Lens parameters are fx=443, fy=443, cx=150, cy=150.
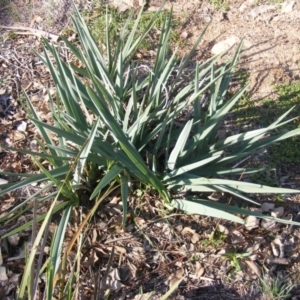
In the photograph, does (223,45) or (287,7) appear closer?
(223,45)

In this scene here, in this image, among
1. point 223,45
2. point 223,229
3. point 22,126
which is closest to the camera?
point 223,229

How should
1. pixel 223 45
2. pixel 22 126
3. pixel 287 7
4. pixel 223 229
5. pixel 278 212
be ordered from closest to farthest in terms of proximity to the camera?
pixel 223 229 → pixel 278 212 → pixel 22 126 → pixel 223 45 → pixel 287 7

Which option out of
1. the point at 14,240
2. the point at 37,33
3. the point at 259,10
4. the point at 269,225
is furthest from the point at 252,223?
the point at 37,33

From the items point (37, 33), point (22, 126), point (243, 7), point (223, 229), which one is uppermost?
point (37, 33)

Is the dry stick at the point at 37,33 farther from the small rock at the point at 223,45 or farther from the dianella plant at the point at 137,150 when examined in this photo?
the small rock at the point at 223,45

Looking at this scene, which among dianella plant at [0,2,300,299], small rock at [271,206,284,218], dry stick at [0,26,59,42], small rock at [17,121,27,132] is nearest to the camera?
dianella plant at [0,2,300,299]

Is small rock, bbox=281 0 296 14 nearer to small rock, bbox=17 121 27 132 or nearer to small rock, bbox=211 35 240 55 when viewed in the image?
small rock, bbox=211 35 240 55

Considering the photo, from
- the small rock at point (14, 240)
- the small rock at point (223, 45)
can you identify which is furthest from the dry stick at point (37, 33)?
the small rock at point (14, 240)

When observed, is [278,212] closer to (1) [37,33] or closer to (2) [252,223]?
(2) [252,223]

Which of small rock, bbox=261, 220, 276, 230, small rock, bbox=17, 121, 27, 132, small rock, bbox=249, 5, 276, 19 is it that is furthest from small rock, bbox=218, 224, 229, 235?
small rock, bbox=249, 5, 276, 19

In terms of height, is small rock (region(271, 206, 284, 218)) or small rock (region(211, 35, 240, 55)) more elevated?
small rock (region(211, 35, 240, 55))

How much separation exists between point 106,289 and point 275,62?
189 centimetres

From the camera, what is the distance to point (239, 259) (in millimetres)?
2170

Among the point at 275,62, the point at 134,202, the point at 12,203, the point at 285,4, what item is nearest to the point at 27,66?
the point at 12,203
